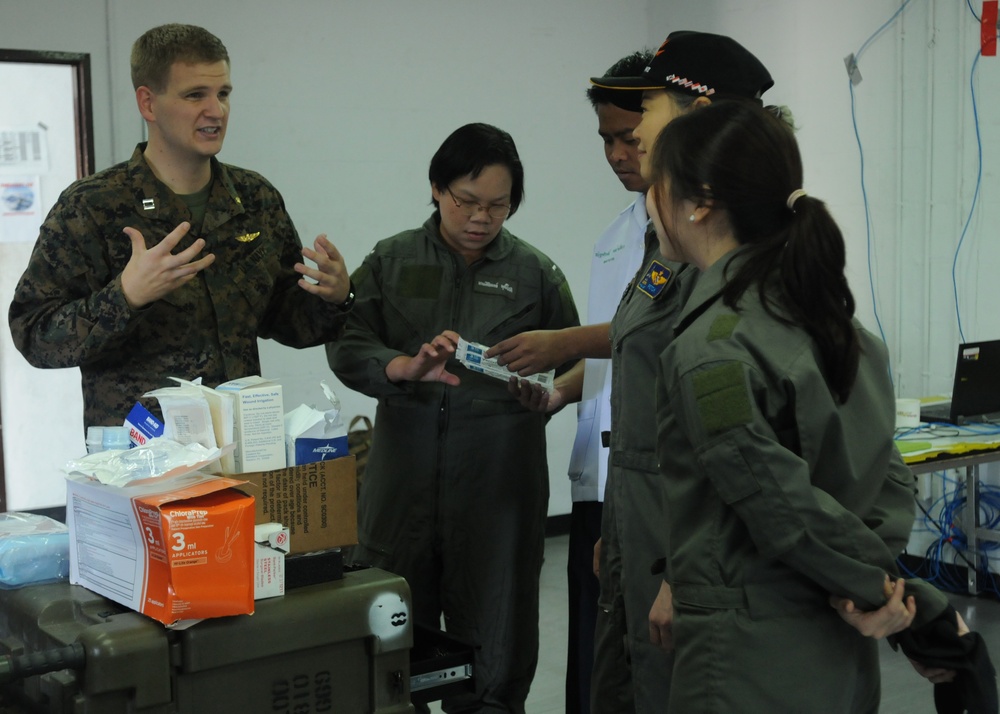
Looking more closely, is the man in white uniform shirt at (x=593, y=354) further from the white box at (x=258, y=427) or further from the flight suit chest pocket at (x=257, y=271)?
the white box at (x=258, y=427)

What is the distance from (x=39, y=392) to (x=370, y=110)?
179 centimetres

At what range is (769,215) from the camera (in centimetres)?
146

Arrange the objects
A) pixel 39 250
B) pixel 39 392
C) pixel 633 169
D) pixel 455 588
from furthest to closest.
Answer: pixel 39 392 < pixel 455 588 < pixel 633 169 < pixel 39 250

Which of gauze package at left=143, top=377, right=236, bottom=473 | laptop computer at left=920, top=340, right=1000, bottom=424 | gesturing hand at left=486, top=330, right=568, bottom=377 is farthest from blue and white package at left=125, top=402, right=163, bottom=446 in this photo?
laptop computer at left=920, top=340, right=1000, bottom=424

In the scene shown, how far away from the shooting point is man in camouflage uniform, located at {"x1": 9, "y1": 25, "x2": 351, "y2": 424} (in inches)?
78.7

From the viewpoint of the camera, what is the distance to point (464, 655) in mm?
1840

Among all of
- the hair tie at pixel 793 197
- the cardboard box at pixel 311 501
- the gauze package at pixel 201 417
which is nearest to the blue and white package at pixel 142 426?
the gauze package at pixel 201 417

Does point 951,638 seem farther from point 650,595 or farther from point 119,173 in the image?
point 119,173

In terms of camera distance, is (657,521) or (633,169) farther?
(633,169)

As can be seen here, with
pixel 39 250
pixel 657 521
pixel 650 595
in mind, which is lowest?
pixel 650 595

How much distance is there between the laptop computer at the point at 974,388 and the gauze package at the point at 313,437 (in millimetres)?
2941

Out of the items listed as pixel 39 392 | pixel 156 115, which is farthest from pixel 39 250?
pixel 39 392

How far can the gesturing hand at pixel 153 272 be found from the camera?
1.85 m

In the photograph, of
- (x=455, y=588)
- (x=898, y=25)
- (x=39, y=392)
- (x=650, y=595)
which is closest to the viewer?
(x=650, y=595)
